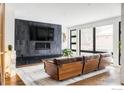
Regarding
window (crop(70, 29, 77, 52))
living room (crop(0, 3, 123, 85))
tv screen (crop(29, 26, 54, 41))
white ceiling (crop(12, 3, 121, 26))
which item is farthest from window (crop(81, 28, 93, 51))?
white ceiling (crop(12, 3, 121, 26))

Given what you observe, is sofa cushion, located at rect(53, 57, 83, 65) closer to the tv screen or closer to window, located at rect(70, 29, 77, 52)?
the tv screen

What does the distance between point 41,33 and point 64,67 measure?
4904 mm

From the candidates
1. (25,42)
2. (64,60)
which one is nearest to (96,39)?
(25,42)

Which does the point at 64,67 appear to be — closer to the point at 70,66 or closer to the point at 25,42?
the point at 70,66

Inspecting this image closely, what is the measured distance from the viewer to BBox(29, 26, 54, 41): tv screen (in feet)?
25.5

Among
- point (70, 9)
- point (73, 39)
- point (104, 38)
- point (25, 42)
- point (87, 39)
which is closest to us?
point (70, 9)

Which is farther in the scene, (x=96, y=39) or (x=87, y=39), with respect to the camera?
(x=87, y=39)

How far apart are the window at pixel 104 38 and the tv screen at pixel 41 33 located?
9.55 ft

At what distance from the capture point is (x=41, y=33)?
8.09 meters

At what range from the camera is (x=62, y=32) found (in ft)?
32.3

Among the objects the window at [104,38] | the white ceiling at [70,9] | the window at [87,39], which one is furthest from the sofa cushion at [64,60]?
the window at [87,39]
